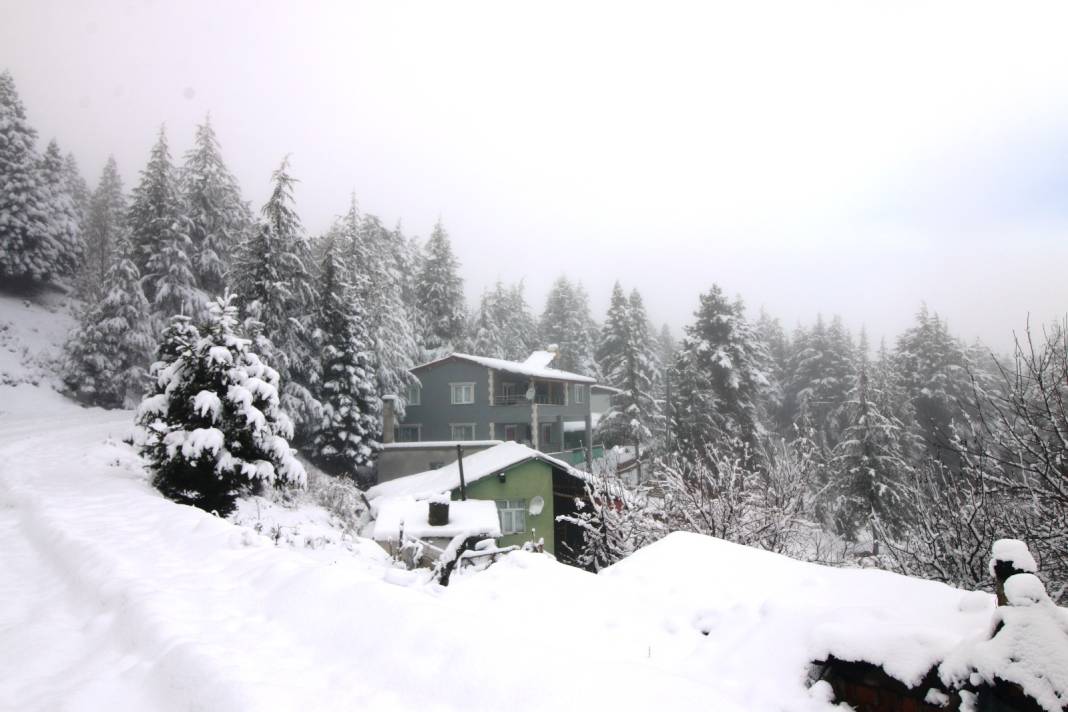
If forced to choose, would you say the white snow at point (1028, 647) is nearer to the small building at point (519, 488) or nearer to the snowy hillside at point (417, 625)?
the snowy hillside at point (417, 625)

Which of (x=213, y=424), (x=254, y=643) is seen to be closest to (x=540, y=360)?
(x=213, y=424)

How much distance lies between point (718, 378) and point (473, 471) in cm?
1995

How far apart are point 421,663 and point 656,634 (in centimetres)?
254

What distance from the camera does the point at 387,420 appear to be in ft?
107

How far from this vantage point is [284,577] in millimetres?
5016

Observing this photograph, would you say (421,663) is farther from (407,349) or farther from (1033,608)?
(407,349)

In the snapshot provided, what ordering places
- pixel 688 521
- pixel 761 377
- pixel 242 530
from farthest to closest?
pixel 761 377
pixel 688 521
pixel 242 530

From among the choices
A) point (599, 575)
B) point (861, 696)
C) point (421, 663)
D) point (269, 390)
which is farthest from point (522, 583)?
point (269, 390)

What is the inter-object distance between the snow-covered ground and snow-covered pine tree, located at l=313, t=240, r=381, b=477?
22883 mm

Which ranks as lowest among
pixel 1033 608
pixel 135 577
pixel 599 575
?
pixel 599 575

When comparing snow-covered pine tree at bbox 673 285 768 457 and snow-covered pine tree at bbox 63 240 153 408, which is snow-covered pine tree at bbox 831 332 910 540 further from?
snow-covered pine tree at bbox 63 240 153 408

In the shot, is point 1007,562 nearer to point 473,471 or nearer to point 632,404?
point 473,471

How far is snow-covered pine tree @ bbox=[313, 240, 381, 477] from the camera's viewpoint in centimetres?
3011

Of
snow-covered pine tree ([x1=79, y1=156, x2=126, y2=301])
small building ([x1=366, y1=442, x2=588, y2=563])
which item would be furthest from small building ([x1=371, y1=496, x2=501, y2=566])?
snow-covered pine tree ([x1=79, y1=156, x2=126, y2=301])
